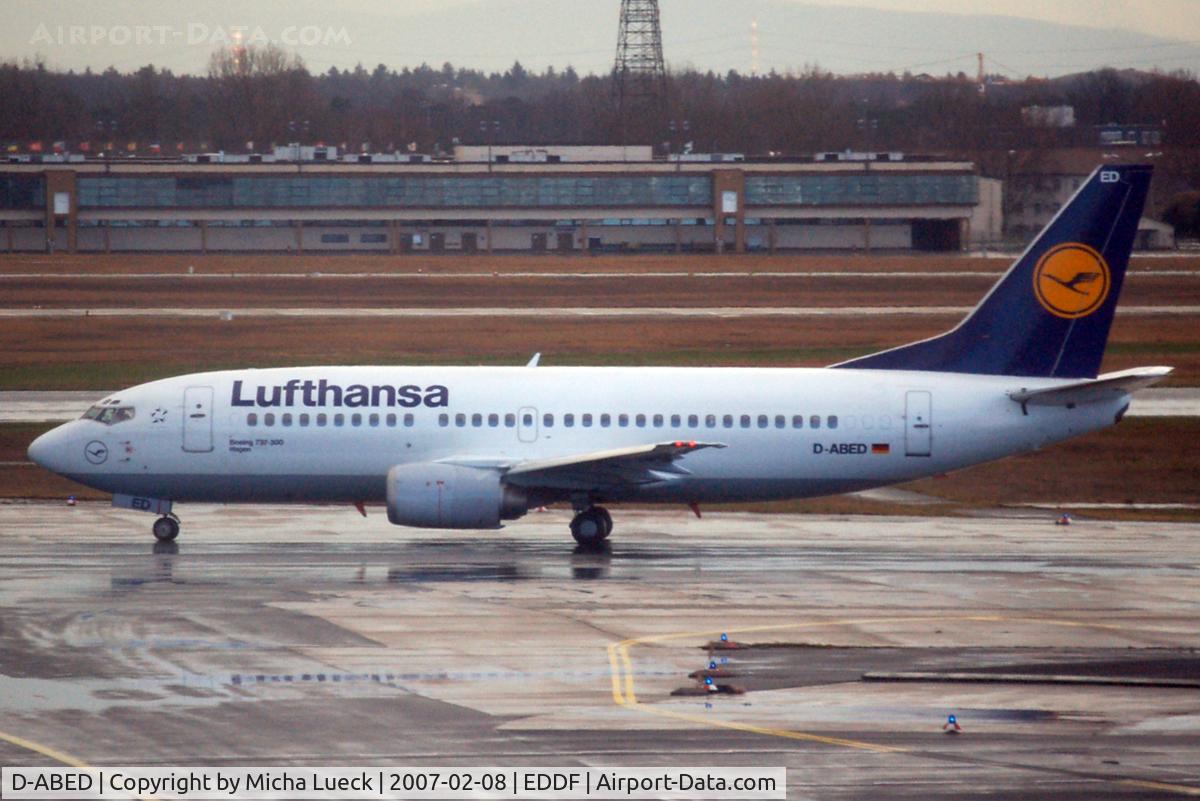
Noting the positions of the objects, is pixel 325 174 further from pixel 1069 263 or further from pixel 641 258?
pixel 1069 263

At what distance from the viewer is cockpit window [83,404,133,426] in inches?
1334

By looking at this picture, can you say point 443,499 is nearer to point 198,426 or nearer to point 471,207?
point 198,426

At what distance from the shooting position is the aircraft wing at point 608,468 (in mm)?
31931

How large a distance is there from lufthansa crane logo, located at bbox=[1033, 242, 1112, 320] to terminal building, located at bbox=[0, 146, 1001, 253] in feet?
378

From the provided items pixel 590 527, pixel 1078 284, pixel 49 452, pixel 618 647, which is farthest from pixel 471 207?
pixel 618 647

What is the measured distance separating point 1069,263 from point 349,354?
4018 centimetres

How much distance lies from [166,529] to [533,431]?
8075 mm

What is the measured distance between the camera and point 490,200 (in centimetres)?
15238

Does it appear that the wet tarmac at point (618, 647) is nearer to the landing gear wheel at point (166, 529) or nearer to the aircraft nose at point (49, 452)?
the landing gear wheel at point (166, 529)

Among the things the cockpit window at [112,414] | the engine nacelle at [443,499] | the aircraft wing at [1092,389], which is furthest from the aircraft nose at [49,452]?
the aircraft wing at [1092,389]

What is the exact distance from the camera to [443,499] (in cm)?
3212

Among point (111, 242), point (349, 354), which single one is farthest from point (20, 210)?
point (349, 354)

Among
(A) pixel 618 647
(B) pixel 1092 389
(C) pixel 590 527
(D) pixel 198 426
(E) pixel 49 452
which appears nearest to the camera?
(A) pixel 618 647

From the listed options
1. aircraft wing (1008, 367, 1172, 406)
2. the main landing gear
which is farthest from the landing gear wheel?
aircraft wing (1008, 367, 1172, 406)
